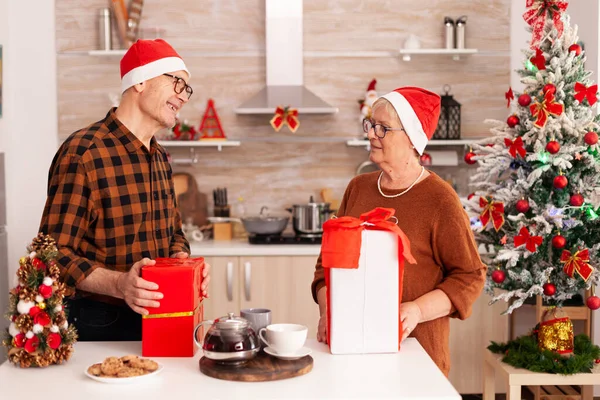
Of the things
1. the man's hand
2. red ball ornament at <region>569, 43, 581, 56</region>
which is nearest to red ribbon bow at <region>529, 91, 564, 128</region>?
red ball ornament at <region>569, 43, 581, 56</region>

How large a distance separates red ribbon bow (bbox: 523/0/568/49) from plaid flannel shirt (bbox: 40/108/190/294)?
6.96 feet

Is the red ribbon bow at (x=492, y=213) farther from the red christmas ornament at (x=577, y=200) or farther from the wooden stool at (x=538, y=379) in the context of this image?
the wooden stool at (x=538, y=379)

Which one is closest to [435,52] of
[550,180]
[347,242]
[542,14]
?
[542,14]

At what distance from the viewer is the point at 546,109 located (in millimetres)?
3592

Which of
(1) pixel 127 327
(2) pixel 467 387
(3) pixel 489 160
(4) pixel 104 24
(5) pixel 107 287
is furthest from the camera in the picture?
(4) pixel 104 24

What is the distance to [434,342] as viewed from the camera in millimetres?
2229

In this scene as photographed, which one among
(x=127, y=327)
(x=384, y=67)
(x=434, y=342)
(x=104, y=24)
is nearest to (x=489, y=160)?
(x=384, y=67)

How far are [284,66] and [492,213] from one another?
5.49 feet

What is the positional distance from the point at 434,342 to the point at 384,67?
292 cm

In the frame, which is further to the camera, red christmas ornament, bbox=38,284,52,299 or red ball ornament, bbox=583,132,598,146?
red ball ornament, bbox=583,132,598,146

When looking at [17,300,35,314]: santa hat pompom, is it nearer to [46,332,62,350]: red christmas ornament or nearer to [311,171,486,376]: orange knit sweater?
[46,332,62,350]: red christmas ornament

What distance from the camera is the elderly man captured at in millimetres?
2172

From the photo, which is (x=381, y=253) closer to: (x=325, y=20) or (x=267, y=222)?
(x=267, y=222)

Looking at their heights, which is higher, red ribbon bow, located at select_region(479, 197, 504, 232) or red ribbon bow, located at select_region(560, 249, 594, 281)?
red ribbon bow, located at select_region(479, 197, 504, 232)
